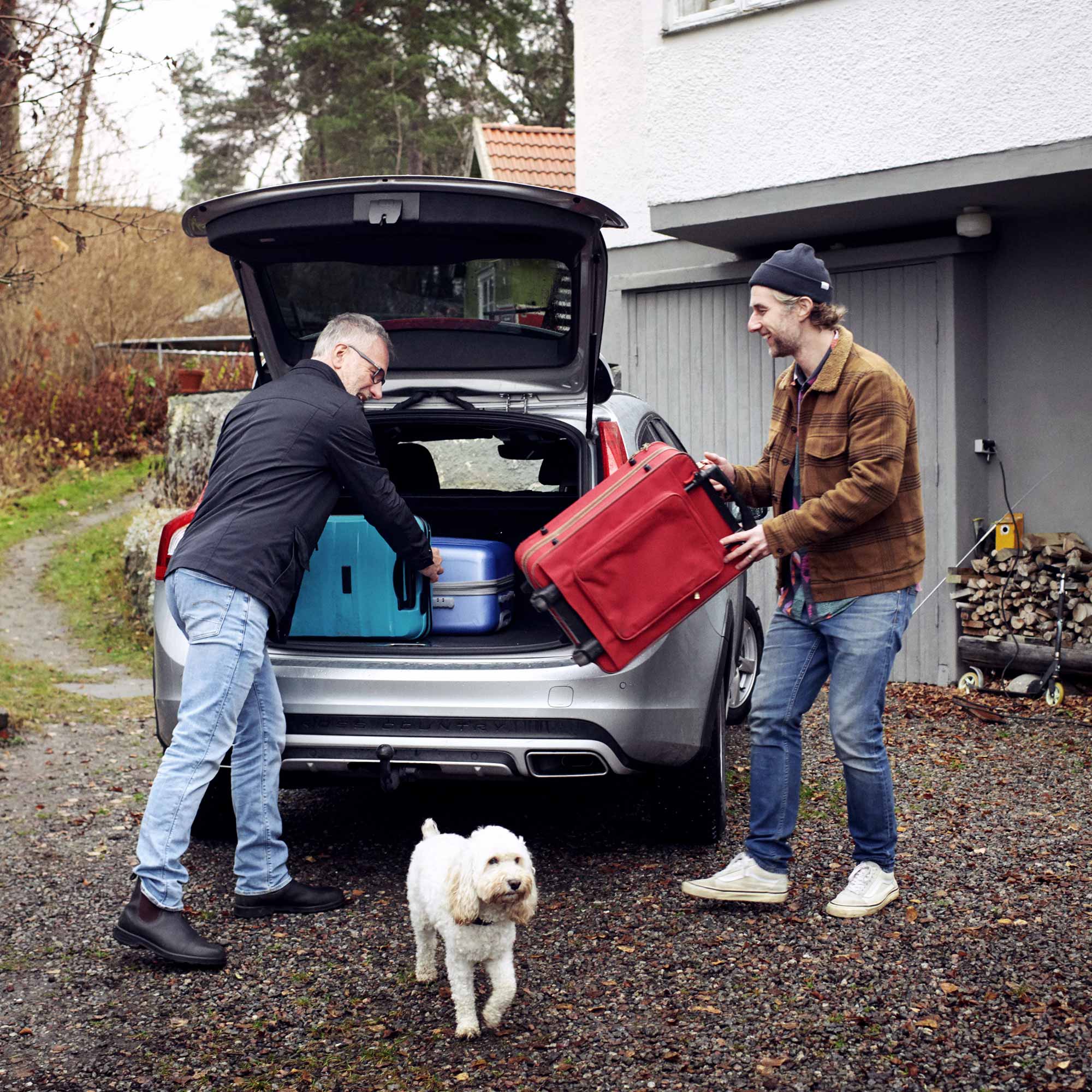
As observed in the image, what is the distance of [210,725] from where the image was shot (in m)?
3.99

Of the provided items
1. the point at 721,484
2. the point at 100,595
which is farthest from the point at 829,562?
the point at 100,595

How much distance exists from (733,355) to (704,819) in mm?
5184

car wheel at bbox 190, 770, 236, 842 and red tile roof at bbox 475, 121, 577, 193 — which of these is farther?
red tile roof at bbox 475, 121, 577, 193

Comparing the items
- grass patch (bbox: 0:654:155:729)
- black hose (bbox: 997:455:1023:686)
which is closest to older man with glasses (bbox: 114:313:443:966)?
grass patch (bbox: 0:654:155:729)

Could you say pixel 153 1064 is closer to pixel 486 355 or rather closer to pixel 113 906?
pixel 113 906

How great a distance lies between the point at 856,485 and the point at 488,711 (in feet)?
4.35

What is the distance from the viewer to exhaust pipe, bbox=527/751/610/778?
162 inches

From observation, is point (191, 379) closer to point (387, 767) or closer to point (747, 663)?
point (747, 663)

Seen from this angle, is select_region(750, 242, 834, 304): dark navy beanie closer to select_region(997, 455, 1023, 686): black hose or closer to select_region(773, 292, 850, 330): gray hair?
select_region(773, 292, 850, 330): gray hair

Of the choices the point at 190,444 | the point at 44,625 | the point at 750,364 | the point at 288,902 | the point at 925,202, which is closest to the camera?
the point at 288,902

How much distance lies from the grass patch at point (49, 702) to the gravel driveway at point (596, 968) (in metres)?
2.10

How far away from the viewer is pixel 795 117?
26.7 ft

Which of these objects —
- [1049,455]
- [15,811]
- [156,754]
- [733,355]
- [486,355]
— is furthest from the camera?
[733,355]

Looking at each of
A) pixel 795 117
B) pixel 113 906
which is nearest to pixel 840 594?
pixel 113 906
